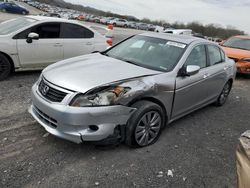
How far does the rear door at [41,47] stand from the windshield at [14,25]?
0.86ft

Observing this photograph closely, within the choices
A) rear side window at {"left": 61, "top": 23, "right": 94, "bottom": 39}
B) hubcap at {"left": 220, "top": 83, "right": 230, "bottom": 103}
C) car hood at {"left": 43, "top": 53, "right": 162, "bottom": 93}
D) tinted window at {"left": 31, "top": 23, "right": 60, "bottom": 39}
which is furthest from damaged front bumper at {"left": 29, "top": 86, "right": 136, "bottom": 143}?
rear side window at {"left": 61, "top": 23, "right": 94, "bottom": 39}

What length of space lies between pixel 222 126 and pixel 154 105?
78.0 inches

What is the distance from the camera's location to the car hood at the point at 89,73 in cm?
332

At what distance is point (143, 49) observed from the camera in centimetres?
457

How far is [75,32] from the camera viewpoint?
6938 mm

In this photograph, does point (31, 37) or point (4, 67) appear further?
point (31, 37)

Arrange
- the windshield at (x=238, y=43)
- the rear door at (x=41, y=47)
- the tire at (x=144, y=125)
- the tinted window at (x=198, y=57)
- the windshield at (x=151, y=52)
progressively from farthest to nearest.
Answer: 1. the windshield at (x=238, y=43)
2. the rear door at (x=41, y=47)
3. the tinted window at (x=198, y=57)
4. the windshield at (x=151, y=52)
5. the tire at (x=144, y=125)

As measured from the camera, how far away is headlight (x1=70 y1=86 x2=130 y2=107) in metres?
3.16

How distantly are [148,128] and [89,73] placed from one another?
3.76 feet

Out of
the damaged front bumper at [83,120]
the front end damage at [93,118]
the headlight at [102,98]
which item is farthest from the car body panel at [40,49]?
the headlight at [102,98]

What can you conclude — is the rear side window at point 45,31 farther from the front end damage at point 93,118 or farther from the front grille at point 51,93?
the front end damage at point 93,118

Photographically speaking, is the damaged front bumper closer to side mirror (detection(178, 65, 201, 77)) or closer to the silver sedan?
the silver sedan

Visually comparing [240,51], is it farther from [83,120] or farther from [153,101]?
[83,120]

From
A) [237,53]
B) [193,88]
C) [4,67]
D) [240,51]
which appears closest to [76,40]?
[4,67]
